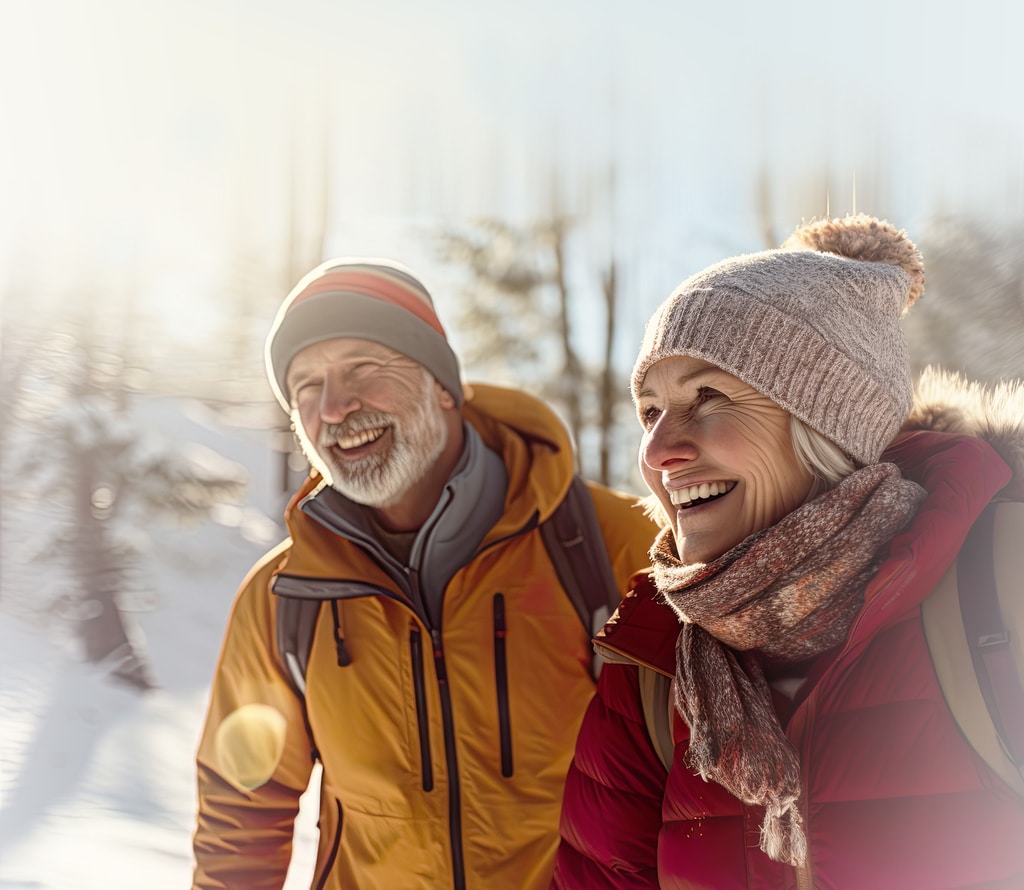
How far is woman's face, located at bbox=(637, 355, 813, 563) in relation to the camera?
1.68 metres

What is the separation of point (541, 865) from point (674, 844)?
1126 mm

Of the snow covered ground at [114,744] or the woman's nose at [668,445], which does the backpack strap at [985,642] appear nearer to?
the woman's nose at [668,445]

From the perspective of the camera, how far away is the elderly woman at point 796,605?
4.75 ft

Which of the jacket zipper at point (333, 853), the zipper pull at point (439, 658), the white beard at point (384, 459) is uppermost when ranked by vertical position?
the white beard at point (384, 459)

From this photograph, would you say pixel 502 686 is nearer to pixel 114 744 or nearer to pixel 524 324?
pixel 114 744

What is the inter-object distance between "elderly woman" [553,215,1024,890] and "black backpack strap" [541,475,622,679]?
85 cm

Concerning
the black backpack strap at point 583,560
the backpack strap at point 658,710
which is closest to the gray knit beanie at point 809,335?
the backpack strap at point 658,710

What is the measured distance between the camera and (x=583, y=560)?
9.20 ft

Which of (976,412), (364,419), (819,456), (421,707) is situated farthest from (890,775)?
(364,419)

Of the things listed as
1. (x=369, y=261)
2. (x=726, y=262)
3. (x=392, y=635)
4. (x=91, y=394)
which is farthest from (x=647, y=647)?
(x=91, y=394)

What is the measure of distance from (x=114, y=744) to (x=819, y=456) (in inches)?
337

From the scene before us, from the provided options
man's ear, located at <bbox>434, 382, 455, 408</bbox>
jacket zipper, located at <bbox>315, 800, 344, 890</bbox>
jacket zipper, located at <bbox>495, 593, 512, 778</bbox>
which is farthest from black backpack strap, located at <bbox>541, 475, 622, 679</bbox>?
jacket zipper, located at <bbox>315, 800, 344, 890</bbox>

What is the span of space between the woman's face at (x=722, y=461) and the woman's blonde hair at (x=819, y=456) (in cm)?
2

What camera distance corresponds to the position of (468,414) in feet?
10.8
